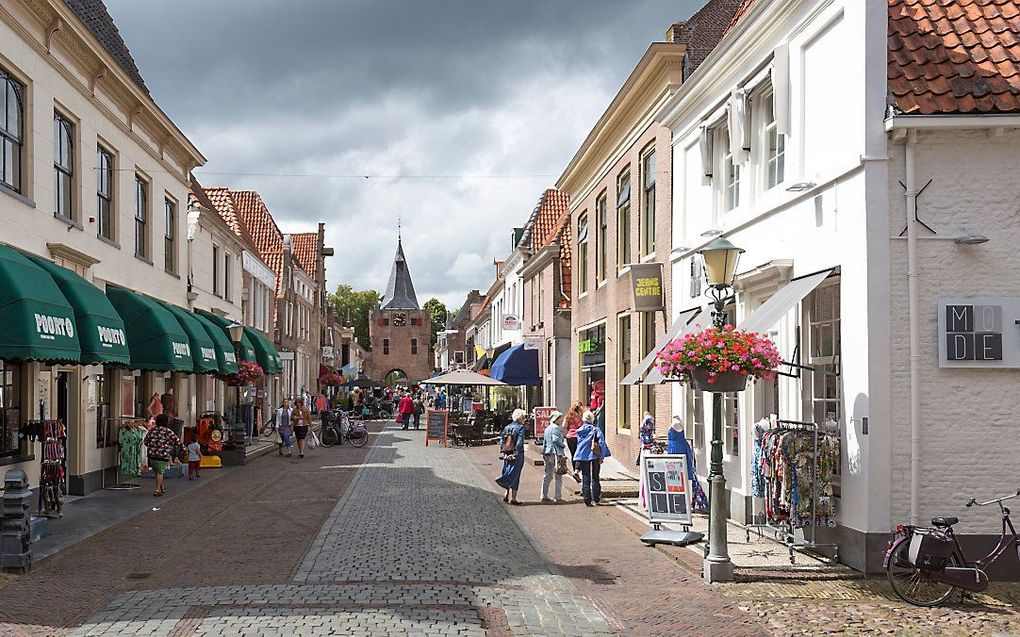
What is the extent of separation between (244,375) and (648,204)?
41.9 ft

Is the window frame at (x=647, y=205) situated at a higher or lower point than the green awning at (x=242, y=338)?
higher

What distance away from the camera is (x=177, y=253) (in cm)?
2427

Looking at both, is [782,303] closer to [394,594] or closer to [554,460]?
[394,594]

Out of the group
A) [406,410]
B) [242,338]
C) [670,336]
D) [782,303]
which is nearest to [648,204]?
[670,336]

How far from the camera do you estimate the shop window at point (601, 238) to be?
24.3 metres

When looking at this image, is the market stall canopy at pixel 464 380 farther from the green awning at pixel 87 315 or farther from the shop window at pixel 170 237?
the green awning at pixel 87 315

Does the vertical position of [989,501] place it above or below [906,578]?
above

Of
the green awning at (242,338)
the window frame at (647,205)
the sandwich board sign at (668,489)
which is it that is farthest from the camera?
the green awning at (242,338)

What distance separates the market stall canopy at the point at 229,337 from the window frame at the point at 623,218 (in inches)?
412

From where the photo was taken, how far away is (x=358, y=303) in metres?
120

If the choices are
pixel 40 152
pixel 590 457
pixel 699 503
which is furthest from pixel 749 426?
pixel 40 152

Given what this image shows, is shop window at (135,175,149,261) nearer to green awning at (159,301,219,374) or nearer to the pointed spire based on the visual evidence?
green awning at (159,301,219,374)

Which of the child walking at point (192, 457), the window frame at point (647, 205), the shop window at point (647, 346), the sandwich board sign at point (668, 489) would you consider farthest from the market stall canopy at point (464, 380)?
the sandwich board sign at point (668, 489)

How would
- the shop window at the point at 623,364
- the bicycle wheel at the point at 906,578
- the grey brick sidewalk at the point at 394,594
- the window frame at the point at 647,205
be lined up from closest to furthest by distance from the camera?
the grey brick sidewalk at the point at 394,594 < the bicycle wheel at the point at 906,578 < the window frame at the point at 647,205 < the shop window at the point at 623,364
